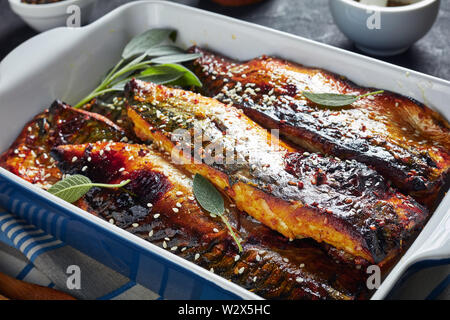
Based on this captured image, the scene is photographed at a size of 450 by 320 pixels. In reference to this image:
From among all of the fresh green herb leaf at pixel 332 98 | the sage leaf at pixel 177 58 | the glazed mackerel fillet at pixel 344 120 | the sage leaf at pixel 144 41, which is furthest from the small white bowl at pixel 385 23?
the sage leaf at pixel 144 41

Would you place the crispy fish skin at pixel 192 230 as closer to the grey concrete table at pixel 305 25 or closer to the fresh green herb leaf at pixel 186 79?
the fresh green herb leaf at pixel 186 79

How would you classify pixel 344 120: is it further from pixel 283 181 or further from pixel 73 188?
pixel 73 188

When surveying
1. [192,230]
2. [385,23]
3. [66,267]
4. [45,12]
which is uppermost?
[385,23]

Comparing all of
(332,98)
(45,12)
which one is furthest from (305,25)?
(45,12)

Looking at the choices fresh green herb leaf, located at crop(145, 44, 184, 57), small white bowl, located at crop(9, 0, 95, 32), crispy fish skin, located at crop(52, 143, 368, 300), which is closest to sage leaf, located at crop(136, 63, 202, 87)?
fresh green herb leaf, located at crop(145, 44, 184, 57)

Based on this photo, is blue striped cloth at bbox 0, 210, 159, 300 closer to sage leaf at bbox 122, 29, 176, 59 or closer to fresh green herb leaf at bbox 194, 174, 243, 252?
fresh green herb leaf at bbox 194, 174, 243, 252
